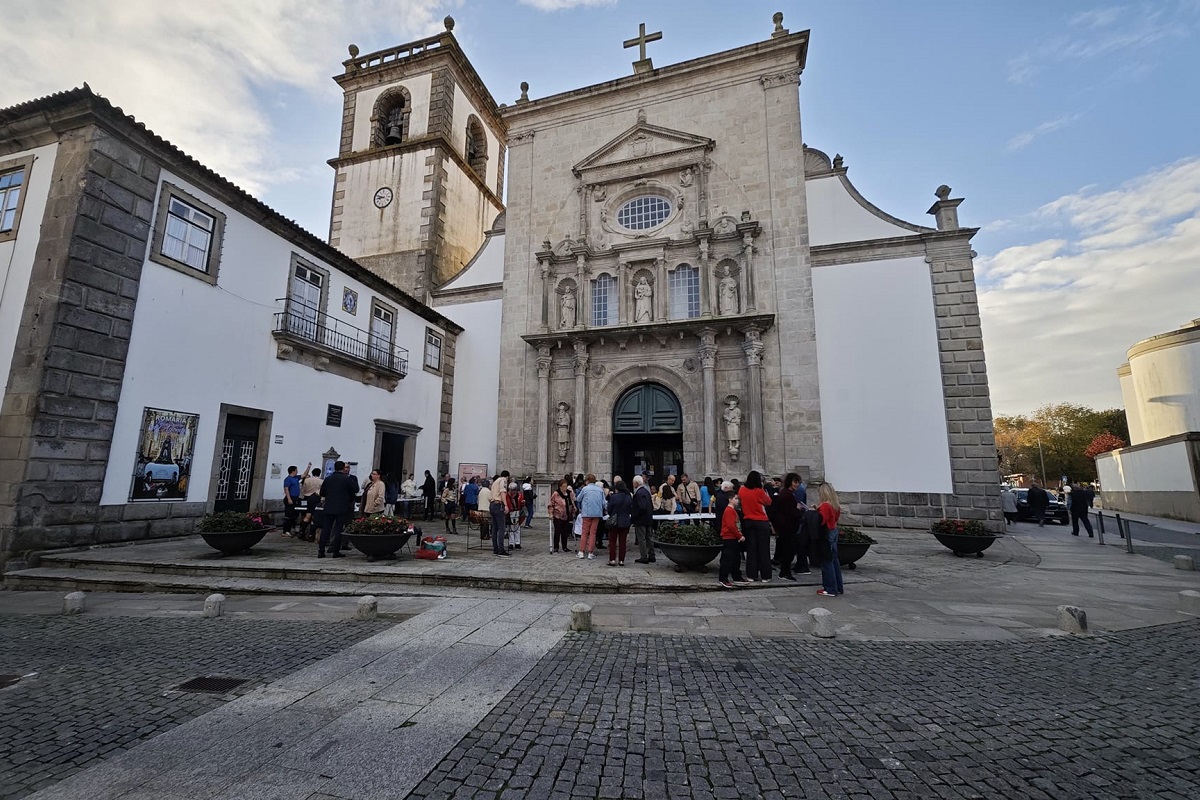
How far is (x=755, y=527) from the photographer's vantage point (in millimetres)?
8000

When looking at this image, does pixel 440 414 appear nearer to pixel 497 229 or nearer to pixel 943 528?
pixel 497 229

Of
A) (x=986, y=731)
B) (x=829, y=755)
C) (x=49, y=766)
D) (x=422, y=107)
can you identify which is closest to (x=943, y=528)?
(x=986, y=731)

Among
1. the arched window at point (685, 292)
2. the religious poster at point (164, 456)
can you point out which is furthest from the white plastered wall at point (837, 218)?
the religious poster at point (164, 456)

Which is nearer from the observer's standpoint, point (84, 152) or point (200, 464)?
point (84, 152)

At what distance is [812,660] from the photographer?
4.84 m

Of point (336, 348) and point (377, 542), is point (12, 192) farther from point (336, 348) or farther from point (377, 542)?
point (377, 542)

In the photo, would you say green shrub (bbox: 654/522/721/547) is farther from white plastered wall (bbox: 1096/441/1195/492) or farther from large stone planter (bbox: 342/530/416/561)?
white plastered wall (bbox: 1096/441/1195/492)

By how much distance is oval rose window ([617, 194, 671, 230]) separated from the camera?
1980cm

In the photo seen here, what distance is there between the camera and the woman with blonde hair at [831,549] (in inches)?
287

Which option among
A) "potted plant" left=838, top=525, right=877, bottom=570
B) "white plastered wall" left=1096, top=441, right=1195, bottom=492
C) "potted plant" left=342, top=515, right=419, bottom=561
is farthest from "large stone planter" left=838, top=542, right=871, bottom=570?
"white plastered wall" left=1096, top=441, right=1195, bottom=492

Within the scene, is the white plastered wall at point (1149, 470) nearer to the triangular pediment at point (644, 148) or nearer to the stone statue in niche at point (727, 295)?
the stone statue in niche at point (727, 295)

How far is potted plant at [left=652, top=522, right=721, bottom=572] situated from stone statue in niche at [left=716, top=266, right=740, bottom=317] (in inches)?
421

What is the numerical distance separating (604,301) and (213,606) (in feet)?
51.3

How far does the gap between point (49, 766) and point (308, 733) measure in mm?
1390
